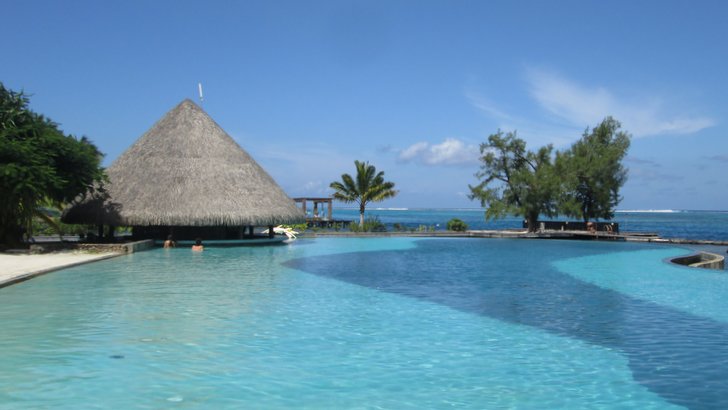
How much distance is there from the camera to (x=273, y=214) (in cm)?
2356

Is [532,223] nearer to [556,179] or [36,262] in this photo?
[556,179]

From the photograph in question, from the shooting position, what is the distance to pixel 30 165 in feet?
57.0

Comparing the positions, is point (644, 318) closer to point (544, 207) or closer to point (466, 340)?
point (466, 340)

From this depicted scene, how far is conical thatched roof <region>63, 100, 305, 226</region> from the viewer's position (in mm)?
22328

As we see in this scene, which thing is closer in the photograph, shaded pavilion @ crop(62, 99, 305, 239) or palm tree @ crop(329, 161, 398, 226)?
shaded pavilion @ crop(62, 99, 305, 239)

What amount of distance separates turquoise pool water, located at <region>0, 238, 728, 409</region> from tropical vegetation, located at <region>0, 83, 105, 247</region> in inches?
181

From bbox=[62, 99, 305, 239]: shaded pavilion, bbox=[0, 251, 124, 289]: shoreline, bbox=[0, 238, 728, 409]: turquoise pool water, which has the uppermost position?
bbox=[62, 99, 305, 239]: shaded pavilion

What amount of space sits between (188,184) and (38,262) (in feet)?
27.8

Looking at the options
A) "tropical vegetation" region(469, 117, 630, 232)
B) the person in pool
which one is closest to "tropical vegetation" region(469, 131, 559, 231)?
"tropical vegetation" region(469, 117, 630, 232)

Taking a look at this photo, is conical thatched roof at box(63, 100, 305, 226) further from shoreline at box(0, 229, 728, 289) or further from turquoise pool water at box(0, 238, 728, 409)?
turquoise pool water at box(0, 238, 728, 409)

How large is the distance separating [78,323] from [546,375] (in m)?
6.18

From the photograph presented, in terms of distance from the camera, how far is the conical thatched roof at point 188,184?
73.3ft

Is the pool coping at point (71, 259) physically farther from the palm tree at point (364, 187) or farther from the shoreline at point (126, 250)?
the palm tree at point (364, 187)

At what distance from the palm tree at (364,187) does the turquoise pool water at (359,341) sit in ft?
73.0
